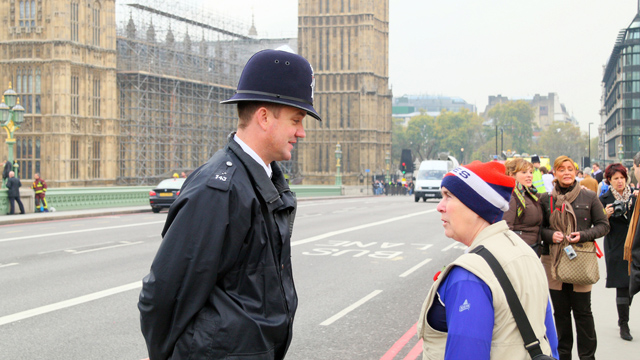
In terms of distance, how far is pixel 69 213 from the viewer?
23.5 meters

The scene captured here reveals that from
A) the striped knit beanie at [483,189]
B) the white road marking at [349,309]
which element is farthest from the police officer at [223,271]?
the white road marking at [349,309]

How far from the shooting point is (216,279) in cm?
239

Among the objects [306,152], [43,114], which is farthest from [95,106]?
[306,152]

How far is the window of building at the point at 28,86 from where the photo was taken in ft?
144

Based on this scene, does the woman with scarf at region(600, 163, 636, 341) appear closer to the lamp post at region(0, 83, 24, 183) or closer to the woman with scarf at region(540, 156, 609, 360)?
the woman with scarf at region(540, 156, 609, 360)

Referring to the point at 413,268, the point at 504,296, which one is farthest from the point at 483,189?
the point at 413,268

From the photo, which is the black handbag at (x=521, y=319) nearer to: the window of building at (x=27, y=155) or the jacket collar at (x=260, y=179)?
the jacket collar at (x=260, y=179)

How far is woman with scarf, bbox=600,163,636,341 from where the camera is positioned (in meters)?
6.84

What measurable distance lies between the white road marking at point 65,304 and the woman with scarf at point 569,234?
5485mm

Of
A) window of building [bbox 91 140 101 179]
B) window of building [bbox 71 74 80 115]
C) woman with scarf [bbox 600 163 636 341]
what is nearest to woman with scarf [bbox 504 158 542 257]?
woman with scarf [bbox 600 163 636 341]

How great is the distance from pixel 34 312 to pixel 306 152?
6805 cm

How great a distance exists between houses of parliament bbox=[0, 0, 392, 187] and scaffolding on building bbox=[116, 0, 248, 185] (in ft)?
0.38

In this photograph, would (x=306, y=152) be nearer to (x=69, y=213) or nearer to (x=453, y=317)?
(x=69, y=213)

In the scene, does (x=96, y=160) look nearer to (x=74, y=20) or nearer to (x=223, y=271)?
(x=74, y=20)
